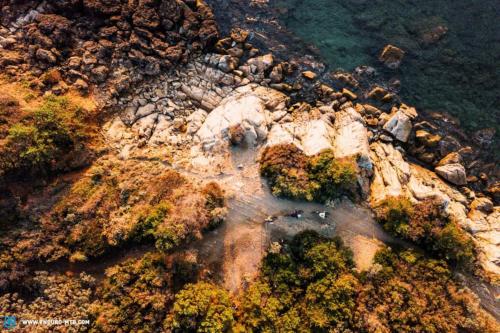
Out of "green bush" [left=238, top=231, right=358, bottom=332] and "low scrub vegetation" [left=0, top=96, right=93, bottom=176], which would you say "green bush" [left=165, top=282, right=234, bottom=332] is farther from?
"low scrub vegetation" [left=0, top=96, right=93, bottom=176]

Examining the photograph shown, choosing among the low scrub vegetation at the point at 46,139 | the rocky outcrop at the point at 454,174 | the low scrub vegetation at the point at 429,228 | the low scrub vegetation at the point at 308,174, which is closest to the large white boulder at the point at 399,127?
the rocky outcrop at the point at 454,174

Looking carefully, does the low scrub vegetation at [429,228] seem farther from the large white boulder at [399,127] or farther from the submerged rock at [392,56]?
the submerged rock at [392,56]

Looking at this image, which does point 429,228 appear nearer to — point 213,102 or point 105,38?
point 213,102

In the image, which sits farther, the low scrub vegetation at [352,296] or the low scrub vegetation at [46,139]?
the low scrub vegetation at [46,139]

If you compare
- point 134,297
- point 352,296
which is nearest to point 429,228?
point 352,296

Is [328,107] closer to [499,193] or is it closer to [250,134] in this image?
[250,134]

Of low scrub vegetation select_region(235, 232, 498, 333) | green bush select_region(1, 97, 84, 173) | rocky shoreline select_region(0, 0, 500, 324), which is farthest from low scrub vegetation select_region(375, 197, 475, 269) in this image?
green bush select_region(1, 97, 84, 173)
